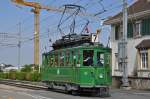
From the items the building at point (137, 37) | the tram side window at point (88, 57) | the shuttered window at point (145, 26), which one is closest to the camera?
the tram side window at point (88, 57)

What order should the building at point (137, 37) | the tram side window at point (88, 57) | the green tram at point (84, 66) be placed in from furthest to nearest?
the building at point (137, 37) → the tram side window at point (88, 57) → the green tram at point (84, 66)

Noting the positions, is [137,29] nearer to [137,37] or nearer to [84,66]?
[137,37]

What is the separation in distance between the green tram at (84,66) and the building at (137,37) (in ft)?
36.3

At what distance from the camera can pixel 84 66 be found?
26609 millimetres

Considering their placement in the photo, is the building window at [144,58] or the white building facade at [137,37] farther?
the white building facade at [137,37]

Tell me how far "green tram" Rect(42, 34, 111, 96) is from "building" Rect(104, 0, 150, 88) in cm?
1107

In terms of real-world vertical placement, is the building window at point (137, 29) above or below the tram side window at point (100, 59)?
above

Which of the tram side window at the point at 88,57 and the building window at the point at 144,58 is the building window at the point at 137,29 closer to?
the building window at the point at 144,58

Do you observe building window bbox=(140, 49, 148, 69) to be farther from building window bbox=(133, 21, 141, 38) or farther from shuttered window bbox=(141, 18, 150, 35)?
building window bbox=(133, 21, 141, 38)

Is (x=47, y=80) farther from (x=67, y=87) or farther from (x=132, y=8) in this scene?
(x=132, y=8)

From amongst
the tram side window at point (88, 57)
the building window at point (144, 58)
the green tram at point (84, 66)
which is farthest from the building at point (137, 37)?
the tram side window at point (88, 57)

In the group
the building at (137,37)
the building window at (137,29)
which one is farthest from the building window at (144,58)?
the building window at (137,29)

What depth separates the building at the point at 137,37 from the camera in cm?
4047

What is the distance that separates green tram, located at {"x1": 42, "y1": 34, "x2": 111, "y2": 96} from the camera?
26.5 meters
